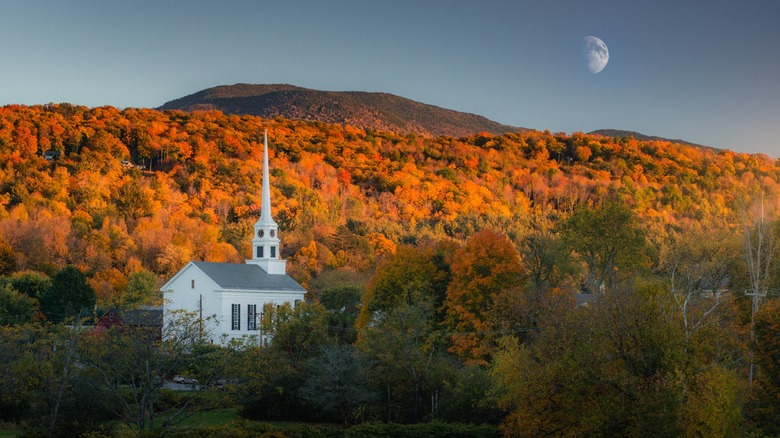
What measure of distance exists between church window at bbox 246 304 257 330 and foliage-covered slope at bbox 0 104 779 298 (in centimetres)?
1819

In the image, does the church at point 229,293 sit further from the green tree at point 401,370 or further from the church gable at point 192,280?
the green tree at point 401,370

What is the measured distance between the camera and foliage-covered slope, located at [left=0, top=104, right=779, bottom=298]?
105 metres

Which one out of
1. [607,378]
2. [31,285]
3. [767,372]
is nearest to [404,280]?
[767,372]

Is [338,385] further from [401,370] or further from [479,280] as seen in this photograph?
[479,280]

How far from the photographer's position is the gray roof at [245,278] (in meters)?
77.1

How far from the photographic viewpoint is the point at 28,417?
46688 mm

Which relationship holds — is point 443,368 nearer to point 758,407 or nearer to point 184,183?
point 758,407

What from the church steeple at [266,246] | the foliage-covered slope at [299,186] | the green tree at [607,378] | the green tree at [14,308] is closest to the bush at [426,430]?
the green tree at [607,378]

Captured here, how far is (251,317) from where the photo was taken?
254ft

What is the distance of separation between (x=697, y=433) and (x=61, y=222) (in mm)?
81636

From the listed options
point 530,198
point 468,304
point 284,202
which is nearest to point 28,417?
point 468,304

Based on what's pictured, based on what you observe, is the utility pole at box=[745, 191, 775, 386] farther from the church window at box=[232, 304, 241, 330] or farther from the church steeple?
the church steeple

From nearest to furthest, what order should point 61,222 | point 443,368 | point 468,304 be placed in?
point 443,368
point 468,304
point 61,222

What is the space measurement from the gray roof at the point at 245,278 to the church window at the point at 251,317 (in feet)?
4.98
